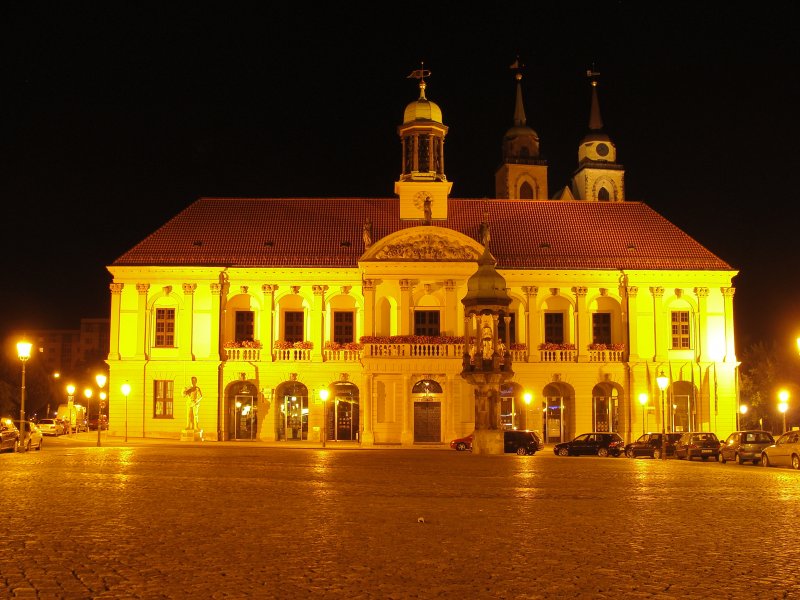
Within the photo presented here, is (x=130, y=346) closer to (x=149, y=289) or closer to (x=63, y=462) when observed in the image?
(x=149, y=289)

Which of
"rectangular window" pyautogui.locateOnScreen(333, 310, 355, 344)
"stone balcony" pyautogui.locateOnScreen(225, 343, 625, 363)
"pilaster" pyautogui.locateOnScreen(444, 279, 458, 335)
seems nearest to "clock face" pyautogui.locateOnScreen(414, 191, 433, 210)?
"pilaster" pyautogui.locateOnScreen(444, 279, 458, 335)

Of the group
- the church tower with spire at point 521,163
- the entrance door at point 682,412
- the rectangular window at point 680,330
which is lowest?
the entrance door at point 682,412

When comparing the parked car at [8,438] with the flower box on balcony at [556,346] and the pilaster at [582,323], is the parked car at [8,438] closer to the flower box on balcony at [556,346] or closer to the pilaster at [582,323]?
the flower box on balcony at [556,346]

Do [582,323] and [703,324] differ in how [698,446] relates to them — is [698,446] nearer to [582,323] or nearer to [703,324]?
[582,323]

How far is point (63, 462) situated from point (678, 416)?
125ft

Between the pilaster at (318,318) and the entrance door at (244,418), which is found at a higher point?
the pilaster at (318,318)

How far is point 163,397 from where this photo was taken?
186 feet

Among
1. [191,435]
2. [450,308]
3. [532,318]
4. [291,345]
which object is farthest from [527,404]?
[191,435]

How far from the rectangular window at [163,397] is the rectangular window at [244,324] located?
185 inches

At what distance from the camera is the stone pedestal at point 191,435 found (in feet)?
181

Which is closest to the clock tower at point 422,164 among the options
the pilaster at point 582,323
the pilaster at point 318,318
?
the pilaster at point 318,318

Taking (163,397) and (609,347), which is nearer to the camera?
(163,397)

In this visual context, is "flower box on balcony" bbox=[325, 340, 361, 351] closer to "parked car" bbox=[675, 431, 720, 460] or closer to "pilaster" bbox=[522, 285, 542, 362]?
"pilaster" bbox=[522, 285, 542, 362]

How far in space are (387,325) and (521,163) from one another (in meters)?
43.9
